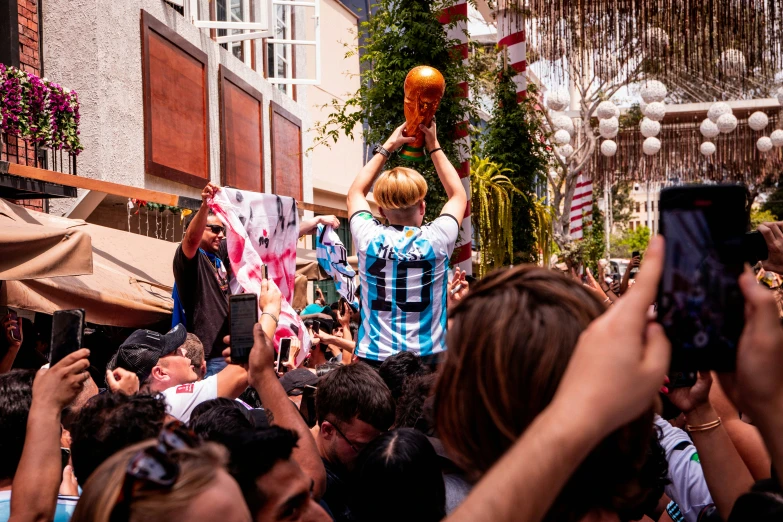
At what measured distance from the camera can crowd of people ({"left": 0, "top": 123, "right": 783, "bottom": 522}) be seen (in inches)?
41.1

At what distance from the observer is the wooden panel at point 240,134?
46.1ft

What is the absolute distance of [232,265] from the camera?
4.53 metres

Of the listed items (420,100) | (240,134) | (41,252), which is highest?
(240,134)

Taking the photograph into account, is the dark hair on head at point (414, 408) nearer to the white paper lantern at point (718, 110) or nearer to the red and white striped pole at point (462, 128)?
the red and white striped pole at point (462, 128)

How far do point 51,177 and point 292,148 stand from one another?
1062 cm

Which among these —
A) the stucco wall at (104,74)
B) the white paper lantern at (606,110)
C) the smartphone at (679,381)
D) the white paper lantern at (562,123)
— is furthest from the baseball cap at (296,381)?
the white paper lantern at (562,123)

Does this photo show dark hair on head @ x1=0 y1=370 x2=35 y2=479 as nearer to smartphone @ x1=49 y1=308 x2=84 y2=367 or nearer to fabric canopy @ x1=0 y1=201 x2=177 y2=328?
smartphone @ x1=49 y1=308 x2=84 y2=367

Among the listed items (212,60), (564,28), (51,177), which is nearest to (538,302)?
(564,28)

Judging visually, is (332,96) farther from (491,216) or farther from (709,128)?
(491,216)

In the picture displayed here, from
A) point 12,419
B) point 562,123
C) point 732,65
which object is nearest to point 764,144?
point 562,123

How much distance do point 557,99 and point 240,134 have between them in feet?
20.0

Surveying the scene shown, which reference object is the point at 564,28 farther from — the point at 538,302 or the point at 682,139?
the point at 682,139

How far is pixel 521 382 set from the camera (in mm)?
1223


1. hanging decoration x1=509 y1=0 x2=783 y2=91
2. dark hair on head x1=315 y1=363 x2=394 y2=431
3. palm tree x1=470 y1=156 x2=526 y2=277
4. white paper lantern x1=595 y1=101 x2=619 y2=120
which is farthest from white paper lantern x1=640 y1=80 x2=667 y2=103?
dark hair on head x1=315 y1=363 x2=394 y2=431
